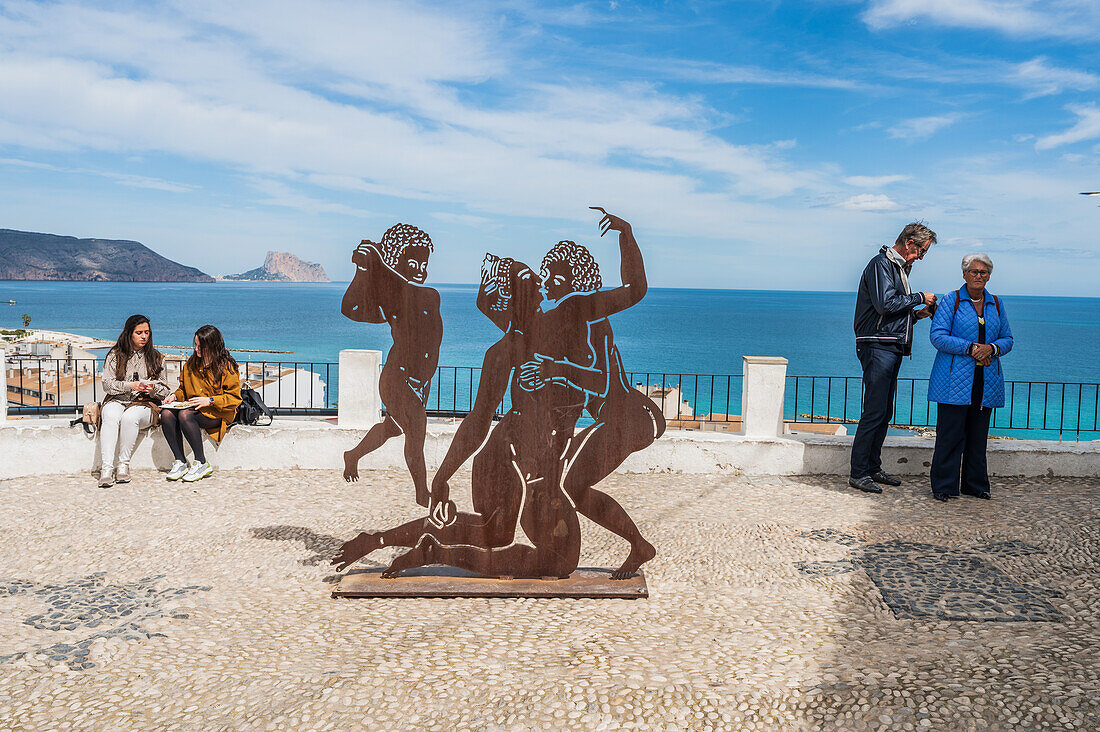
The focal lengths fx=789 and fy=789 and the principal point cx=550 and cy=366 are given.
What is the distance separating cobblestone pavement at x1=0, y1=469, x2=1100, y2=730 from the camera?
3.10 m

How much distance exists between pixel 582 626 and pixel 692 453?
3.83 meters

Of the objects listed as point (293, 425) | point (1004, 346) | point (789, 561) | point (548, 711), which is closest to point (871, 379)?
point (1004, 346)

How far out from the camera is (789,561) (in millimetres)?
5129

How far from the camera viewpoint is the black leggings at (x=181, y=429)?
7121mm

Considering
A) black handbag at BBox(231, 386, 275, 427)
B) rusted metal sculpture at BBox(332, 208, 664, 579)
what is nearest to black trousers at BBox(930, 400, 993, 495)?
rusted metal sculpture at BBox(332, 208, 664, 579)

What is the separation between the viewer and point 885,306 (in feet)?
21.9

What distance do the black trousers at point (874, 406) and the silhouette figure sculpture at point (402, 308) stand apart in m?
3.95

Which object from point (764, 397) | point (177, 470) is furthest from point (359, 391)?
point (764, 397)

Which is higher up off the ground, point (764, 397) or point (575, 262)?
point (575, 262)

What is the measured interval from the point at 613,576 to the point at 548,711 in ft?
5.41

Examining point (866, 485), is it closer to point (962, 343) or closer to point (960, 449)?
point (960, 449)

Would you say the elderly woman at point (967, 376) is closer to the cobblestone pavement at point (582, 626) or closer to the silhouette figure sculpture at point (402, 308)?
the cobblestone pavement at point (582, 626)

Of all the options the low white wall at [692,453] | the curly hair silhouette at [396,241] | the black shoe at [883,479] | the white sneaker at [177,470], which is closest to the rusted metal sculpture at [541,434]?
the curly hair silhouette at [396,241]

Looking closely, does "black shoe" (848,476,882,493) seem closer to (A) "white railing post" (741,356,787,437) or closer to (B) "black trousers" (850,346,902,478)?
(B) "black trousers" (850,346,902,478)
